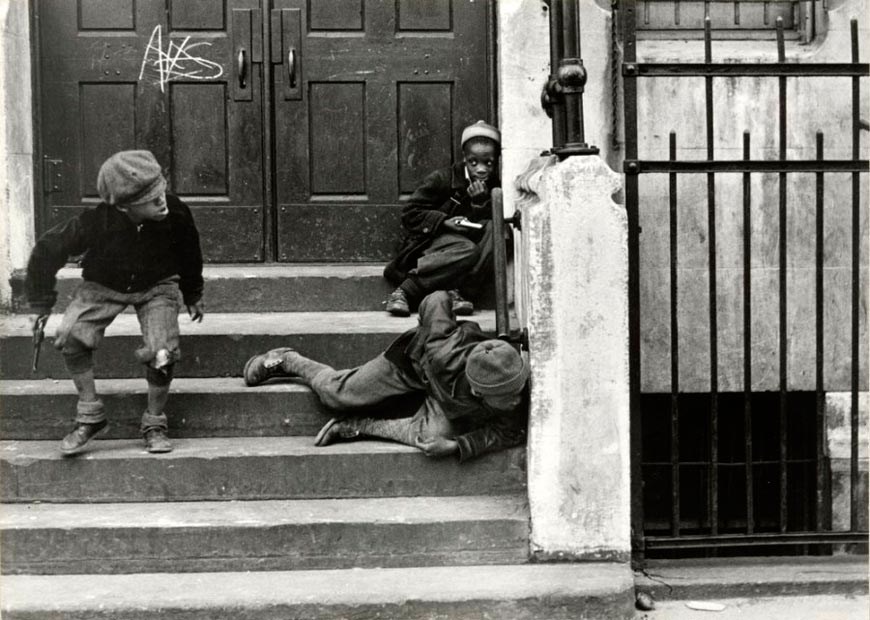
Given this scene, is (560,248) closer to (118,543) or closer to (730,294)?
(730,294)

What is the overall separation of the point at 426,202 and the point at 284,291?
3.13ft

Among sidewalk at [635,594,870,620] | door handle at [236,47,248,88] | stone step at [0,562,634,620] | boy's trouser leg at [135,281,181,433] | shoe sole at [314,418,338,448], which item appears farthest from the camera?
door handle at [236,47,248,88]

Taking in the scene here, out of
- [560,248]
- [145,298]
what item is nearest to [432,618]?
[560,248]

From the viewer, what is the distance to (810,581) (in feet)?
16.7

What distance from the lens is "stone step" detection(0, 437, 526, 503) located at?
5215 millimetres

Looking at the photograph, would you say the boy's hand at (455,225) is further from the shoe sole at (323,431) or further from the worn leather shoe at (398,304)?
the shoe sole at (323,431)

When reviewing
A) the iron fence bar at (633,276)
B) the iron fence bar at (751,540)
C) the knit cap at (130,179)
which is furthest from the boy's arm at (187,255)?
the iron fence bar at (751,540)

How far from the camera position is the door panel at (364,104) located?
697 centimetres

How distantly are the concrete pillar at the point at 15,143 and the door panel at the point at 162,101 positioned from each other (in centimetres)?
14

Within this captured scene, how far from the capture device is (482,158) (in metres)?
6.51

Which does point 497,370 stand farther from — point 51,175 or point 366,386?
point 51,175

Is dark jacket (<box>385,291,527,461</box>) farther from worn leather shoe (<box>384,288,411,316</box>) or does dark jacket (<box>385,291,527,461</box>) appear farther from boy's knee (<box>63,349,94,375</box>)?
boy's knee (<box>63,349,94,375</box>)

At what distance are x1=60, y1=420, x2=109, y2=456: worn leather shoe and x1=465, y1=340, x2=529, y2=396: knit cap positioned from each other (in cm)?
175

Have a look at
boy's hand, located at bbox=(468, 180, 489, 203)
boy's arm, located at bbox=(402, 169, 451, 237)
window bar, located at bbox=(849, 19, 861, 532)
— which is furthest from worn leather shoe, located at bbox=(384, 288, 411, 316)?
window bar, located at bbox=(849, 19, 861, 532)
